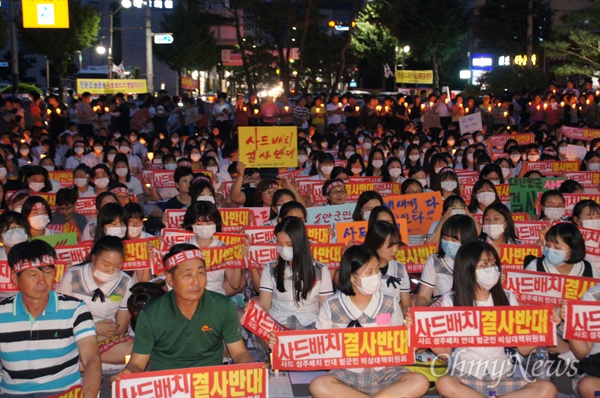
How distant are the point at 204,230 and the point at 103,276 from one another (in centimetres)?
143

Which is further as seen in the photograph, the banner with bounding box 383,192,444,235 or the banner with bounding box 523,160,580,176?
the banner with bounding box 523,160,580,176

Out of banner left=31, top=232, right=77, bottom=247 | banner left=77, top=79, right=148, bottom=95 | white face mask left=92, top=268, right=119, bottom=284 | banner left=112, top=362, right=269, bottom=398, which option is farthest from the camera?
banner left=77, top=79, right=148, bottom=95

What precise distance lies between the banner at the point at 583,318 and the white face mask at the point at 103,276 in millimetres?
3671

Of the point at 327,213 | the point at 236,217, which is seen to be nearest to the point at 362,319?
the point at 327,213

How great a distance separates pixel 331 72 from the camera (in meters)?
38.9

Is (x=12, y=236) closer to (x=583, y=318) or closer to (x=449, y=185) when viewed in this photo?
(x=583, y=318)

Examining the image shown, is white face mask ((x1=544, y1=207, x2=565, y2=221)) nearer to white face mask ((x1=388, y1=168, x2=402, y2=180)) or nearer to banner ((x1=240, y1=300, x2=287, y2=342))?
white face mask ((x1=388, y1=168, x2=402, y2=180))

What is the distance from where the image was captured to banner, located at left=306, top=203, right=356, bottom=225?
10.3 m

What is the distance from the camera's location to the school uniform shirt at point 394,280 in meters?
7.32

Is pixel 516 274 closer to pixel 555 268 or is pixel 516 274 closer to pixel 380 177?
pixel 555 268

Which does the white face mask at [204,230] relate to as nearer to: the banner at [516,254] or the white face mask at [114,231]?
the white face mask at [114,231]

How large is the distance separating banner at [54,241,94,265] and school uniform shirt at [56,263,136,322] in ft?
3.86
